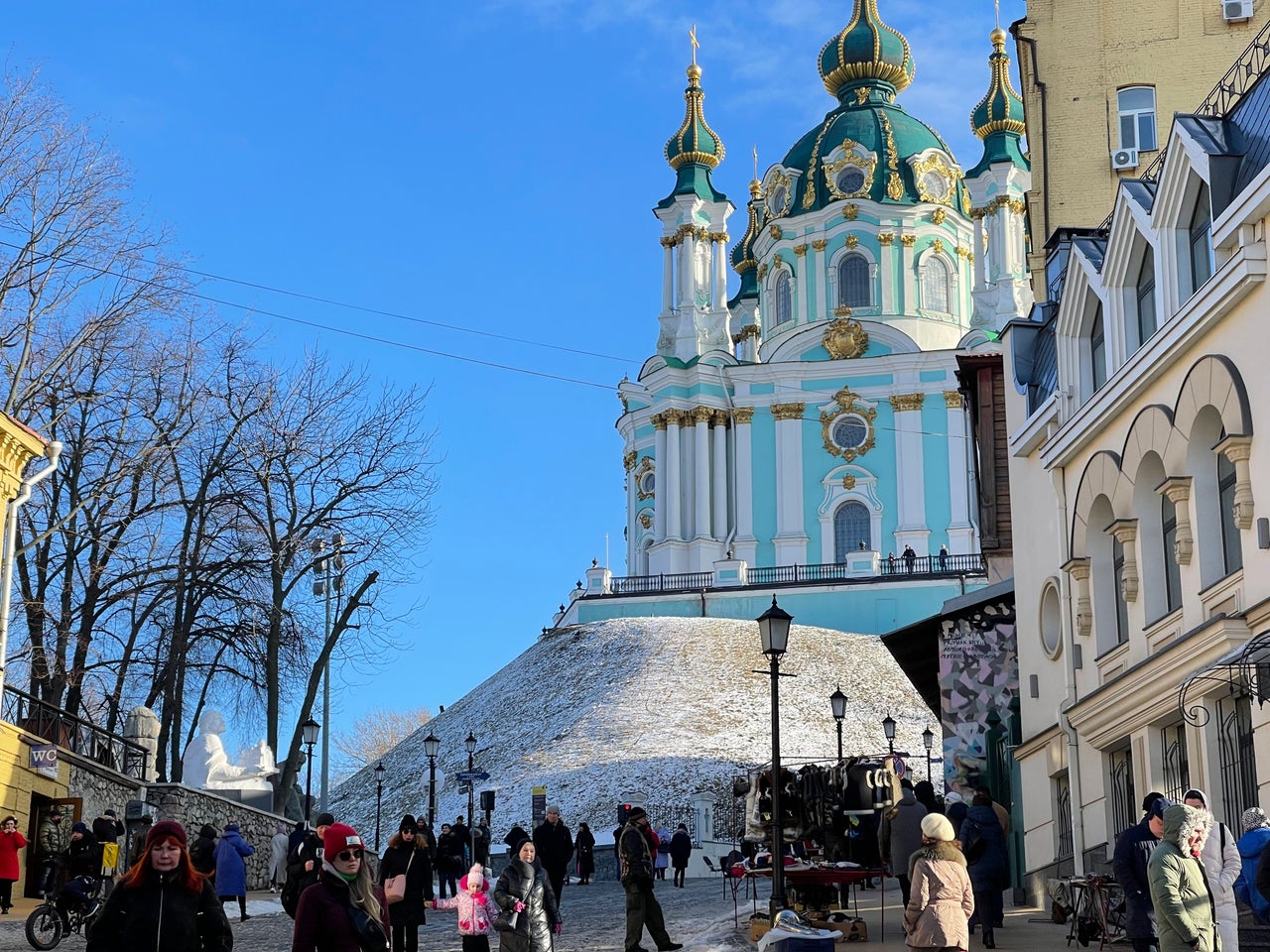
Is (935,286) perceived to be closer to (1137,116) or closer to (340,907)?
(1137,116)

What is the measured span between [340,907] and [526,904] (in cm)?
485

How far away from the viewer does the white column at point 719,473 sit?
2729 inches

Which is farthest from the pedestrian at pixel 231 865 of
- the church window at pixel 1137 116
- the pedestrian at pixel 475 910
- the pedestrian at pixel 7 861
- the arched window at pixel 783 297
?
the arched window at pixel 783 297

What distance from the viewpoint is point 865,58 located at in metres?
77.1

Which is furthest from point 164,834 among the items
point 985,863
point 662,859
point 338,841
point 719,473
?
point 719,473

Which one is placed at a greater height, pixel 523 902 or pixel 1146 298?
pixel 1146 298

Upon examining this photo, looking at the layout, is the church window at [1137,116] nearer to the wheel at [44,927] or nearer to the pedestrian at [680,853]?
the pedestrian at [680,853]

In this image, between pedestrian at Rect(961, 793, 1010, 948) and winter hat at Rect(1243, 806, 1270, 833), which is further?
pedestrian at Rect(961, 793, 1010, 948)

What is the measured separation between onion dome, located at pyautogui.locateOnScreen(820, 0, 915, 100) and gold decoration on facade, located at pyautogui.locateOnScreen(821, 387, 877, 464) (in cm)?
1522

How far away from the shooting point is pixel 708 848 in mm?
39375

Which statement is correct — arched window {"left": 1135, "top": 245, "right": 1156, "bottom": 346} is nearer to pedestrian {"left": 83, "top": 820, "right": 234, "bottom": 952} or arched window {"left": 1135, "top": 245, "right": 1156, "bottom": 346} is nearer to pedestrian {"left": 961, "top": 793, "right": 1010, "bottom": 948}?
pedestrian {"left": 961, "top": 793, "right": 1010, "bottom": 948}

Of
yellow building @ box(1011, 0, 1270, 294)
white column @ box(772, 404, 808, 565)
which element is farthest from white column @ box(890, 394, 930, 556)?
yellow building @ box(1011, 0, 1270, 294)

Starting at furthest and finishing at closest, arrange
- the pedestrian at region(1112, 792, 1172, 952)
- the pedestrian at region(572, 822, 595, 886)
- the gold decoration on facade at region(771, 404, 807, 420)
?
the gold decoration on facade at region(771, 404, 807, 420) → the pedestrian at region(572, 822, 595, 886) → the pedestrian at region(1112, 792, 1172, 952)

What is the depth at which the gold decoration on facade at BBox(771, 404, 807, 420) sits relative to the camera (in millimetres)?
69812
